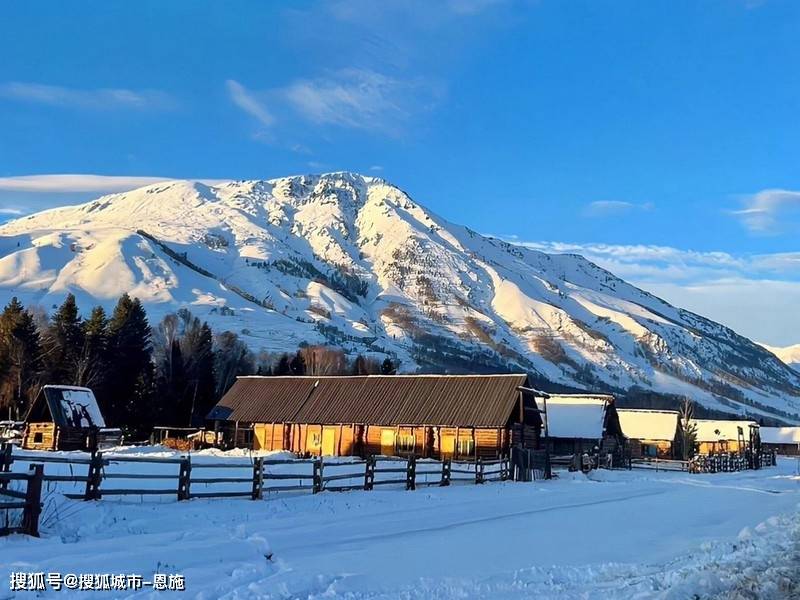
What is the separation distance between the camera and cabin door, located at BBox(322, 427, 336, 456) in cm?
4917

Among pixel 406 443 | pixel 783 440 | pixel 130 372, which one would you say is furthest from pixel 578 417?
pixel 783 440

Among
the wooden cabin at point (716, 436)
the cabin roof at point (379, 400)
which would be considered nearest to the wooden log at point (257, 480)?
the cabin roof at point (379, 400)

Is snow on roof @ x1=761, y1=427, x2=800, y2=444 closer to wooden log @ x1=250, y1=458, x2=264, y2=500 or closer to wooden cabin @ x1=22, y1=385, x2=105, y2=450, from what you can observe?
wooden cabin @ x1=22, y1=385, x2=105, y2=450

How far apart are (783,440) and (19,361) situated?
4334 inches

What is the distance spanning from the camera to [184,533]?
46.9 ft

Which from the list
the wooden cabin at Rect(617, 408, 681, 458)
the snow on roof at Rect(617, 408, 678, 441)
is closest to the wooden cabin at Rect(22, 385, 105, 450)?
the wooden cabin at Rect(617, 408, 681, 458)

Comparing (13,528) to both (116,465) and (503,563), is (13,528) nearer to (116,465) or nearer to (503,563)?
(503,563)

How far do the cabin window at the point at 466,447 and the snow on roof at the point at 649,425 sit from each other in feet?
127

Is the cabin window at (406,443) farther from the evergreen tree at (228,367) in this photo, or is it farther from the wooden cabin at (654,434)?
the evergreen tree at (228,367)

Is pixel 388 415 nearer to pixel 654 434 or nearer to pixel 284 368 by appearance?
pixel 654 434

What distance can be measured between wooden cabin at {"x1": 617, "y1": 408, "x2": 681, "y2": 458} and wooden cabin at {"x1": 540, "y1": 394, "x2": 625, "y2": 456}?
15.3 meters

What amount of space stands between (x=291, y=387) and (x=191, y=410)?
24687 mm

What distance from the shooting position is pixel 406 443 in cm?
4706

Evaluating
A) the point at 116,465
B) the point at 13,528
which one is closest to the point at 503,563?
the point at 13,528
